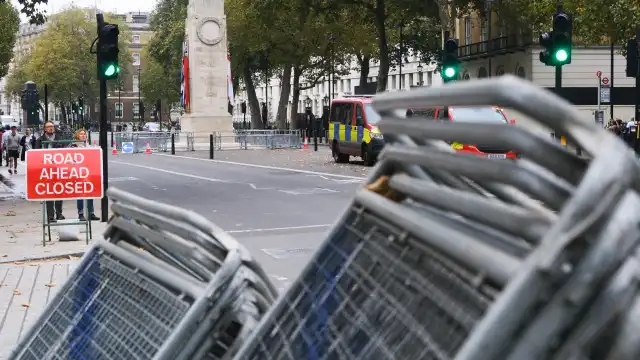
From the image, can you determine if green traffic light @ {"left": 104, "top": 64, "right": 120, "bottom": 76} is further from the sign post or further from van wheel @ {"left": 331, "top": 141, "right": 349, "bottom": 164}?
van wheel @ {"left": 331, "top": 141, "right": 349, "bottom": 164}

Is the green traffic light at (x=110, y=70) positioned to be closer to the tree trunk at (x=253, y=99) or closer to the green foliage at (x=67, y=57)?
the tree trunk at (x=253, y=99)

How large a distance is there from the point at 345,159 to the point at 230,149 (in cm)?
1872

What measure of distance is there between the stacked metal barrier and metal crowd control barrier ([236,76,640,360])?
0.69 ft

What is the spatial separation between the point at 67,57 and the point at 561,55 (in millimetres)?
92572

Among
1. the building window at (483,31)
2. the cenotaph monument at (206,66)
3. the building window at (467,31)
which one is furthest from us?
the building window at (467,31)

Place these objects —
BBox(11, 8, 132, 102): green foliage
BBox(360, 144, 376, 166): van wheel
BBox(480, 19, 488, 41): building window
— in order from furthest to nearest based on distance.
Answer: BBox(11, 8, 132, 102): green foliage
BBox(480, 19, 488, 41): building window
BBox(360, 144, 376, 166): van wheel

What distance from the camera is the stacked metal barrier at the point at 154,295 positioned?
264cm

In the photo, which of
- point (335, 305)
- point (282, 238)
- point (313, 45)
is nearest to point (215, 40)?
point (313, 45)

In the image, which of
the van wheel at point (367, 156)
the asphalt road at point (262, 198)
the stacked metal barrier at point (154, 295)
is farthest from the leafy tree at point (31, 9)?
the stacked metal barrier at point (154, 295)

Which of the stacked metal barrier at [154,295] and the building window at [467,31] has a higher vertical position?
the building window at [467,31]

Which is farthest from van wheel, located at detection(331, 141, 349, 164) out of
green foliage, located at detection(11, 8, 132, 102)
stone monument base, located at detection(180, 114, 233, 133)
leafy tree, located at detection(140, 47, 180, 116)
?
green foliage, located at detection(11, 8, 132, 102)

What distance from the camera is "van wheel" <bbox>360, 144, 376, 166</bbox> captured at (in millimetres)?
31595

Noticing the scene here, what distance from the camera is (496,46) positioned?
61.2m

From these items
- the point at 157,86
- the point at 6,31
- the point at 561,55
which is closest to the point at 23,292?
the point at 561,55
